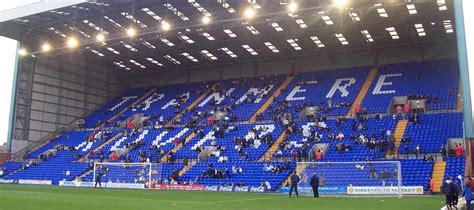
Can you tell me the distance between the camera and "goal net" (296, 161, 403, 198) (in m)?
27.9

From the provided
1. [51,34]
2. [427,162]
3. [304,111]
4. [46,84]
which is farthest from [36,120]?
[427,162]

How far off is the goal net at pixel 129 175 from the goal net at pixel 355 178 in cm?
1198

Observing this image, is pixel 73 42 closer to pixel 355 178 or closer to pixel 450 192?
pixel 355 178

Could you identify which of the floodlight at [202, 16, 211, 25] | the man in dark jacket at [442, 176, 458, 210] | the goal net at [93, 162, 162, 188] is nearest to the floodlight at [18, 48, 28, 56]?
the goal net at [93, 162, 162, 188]

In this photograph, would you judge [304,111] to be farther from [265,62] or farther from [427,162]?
[427,162]

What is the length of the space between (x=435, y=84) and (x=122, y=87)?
35.4 m

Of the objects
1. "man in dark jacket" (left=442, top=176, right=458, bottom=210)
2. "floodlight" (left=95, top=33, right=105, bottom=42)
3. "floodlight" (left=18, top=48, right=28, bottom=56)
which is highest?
"floodlight" (left=18, top=48, right=28, bottom=56)

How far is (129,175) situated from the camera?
36.2m

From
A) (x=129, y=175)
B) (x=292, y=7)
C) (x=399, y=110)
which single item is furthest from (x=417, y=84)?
(x=129, y=175)

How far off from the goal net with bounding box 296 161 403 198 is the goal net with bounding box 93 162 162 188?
12.0 metres

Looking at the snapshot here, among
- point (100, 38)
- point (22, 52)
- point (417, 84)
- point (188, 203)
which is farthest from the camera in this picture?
point (22, 52)

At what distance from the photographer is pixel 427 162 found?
30.0m

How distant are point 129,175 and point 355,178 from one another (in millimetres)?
16627

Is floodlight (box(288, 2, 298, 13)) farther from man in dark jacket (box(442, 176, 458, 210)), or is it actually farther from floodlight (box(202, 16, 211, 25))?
man in dark jacket (box(442, 176, 458, 210))
